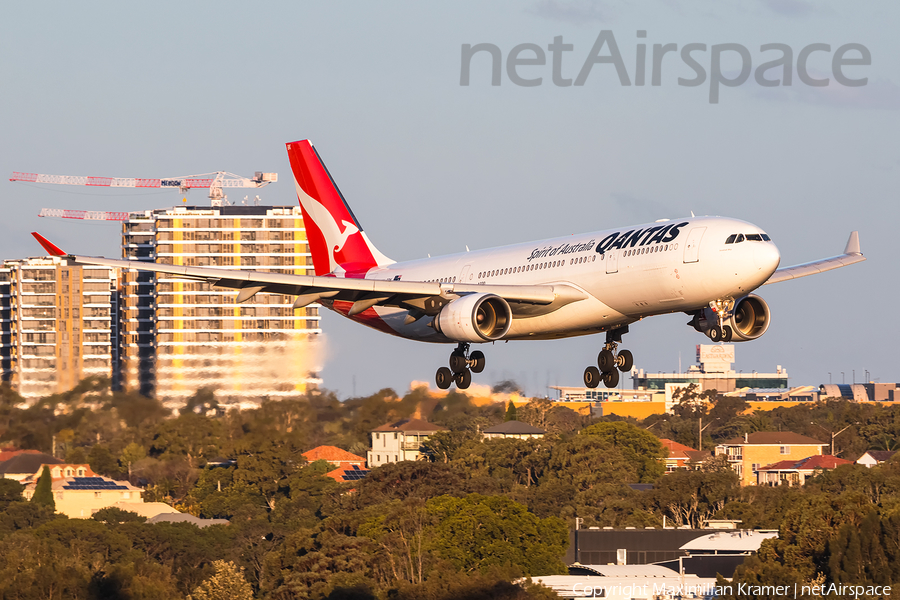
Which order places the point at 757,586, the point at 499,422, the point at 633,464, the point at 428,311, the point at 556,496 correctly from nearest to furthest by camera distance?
the point at 428,311, the point at 757,586, the point at 556,496, the point at 633,464, the point at 499,422

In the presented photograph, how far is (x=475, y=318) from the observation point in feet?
163

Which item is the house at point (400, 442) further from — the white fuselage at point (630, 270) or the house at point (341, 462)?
the white fuselage at point (630, 270)

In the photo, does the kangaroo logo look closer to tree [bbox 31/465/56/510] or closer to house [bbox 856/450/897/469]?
tree [bbox 31/465/56/510]

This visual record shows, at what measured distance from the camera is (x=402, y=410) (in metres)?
132

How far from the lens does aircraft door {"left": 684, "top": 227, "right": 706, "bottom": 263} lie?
4619cm

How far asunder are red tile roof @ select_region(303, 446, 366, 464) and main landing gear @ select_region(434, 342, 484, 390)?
107129 mm

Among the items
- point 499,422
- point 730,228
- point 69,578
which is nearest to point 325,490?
point 499,422

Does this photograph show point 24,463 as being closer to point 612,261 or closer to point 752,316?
point 612,261

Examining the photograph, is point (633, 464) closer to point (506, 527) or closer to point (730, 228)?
point (506, 527)

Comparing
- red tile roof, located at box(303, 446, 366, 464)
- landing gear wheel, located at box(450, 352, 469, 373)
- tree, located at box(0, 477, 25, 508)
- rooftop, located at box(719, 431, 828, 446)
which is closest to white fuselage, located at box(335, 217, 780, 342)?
landing gear wheel, located at box(450, 352, 469, 373)

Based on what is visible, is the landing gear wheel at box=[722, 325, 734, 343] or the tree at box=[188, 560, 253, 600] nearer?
the landing gear wheel at box=[722, 325, 734, 343]

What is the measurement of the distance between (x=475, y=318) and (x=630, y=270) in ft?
18.8

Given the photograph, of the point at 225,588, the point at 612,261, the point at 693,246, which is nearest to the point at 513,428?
the point at 225,588

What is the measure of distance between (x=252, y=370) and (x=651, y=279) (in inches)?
2740
